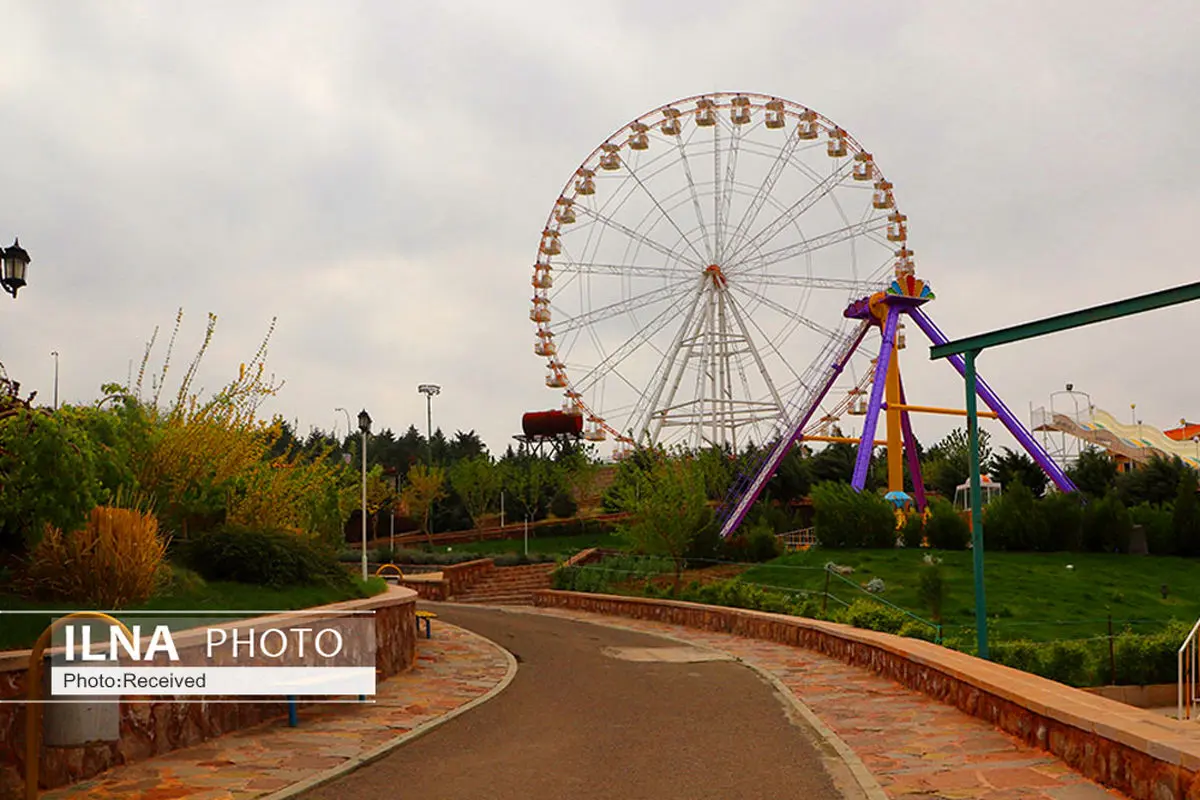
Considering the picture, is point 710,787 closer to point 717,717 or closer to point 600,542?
point 717,717

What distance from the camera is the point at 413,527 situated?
219ft

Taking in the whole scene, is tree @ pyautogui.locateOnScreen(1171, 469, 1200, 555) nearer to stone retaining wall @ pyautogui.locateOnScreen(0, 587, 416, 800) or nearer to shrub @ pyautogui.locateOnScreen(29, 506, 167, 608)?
stone retaining wall @ pyautogui.locateOnScreen(0, 587, 416, 800)

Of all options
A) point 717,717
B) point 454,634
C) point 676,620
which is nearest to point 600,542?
point 676,620

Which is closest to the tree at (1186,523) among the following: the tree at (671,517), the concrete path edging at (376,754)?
the tree at (671,517)

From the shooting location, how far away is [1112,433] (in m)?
52.5

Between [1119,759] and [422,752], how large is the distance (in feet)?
17.9

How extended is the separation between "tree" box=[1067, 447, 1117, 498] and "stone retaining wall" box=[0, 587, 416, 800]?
39.9 m

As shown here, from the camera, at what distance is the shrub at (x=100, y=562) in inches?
397

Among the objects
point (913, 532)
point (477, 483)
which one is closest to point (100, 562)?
point (913, 532)

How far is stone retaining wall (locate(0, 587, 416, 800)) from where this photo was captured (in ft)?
23.8

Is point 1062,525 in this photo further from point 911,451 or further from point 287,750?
point 287,750

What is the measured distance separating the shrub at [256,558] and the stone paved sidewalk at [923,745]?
6337mm

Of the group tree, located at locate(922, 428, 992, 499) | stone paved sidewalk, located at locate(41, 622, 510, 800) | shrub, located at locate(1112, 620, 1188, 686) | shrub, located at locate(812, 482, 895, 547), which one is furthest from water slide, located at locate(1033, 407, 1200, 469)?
stone paved sidewalk, located at locate(41, 622, 510, 800)

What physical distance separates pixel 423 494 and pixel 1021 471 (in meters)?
30.7
